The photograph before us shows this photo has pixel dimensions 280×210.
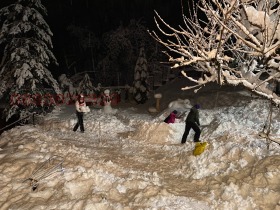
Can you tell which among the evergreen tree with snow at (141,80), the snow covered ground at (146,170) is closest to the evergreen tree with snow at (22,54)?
the snow covered ground at (146,170)

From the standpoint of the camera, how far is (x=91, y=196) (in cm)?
759

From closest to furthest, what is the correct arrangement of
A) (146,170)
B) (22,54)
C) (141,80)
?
1. (146,170)
2. (22,54)
3. (141,80)

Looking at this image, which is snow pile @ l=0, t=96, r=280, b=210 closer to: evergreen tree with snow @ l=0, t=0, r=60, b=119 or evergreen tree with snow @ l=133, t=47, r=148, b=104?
evergreen tree with snow @ l=0, t=0, r=60, b=119

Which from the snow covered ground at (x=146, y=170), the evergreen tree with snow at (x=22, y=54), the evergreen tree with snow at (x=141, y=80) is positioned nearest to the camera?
the snow covered ground at (x=146, y=170)

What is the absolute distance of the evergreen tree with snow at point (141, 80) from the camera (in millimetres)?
20688

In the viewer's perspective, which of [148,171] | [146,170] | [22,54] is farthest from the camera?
[22,54]

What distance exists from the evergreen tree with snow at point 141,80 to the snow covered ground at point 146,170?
25.1ft

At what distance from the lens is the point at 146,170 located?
9.48 metres

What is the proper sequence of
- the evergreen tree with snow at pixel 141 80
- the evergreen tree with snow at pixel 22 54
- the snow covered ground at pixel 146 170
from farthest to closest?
the evergreen tree with snow at pixel 141 80
the evergreen tree with snow at pixel 22 54
the snow covered ground at pixel 146 170

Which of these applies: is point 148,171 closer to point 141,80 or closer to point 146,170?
point 146,170

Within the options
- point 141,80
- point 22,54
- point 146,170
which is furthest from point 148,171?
point 141,80

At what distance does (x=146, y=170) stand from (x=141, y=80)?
39.4ft

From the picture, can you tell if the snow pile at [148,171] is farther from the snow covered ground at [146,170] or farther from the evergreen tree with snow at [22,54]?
the evergreen tree with snow at [22,54]

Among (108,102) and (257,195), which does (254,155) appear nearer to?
(257,195)
